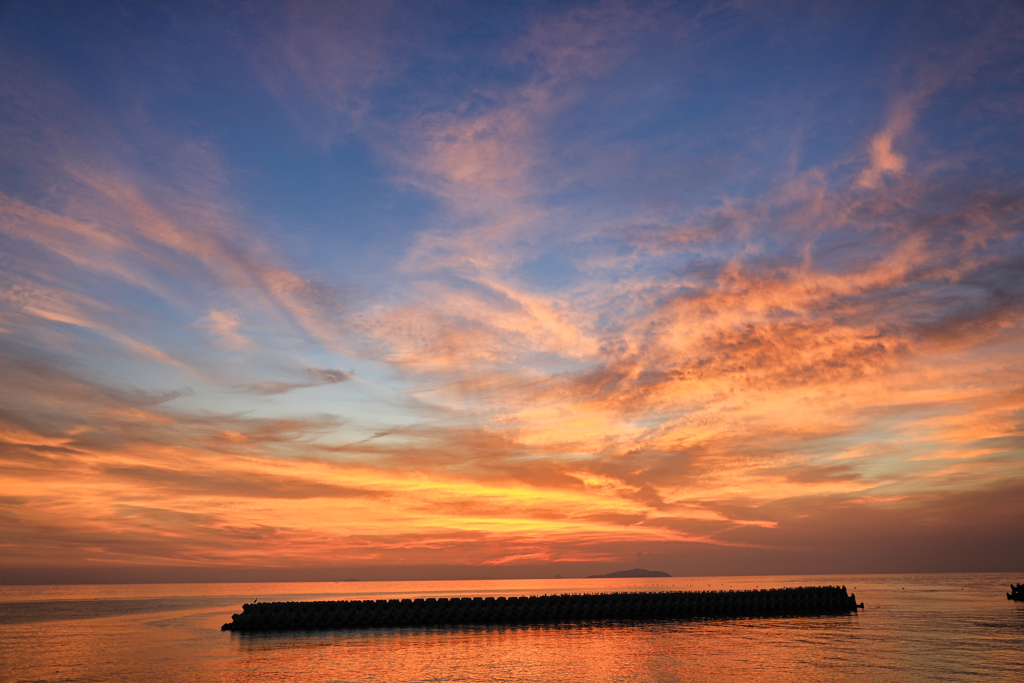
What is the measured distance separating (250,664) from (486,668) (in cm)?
1680

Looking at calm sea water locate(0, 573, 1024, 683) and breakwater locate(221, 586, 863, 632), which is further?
breakwater locate(221, 586, 863, 632)

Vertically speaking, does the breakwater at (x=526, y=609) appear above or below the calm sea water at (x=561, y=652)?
above

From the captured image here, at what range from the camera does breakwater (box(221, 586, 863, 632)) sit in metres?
65.3

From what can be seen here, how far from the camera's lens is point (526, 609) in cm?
7194

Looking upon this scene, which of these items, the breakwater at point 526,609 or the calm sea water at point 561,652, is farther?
the breakwater at point 526,609

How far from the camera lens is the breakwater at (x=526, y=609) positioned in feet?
214

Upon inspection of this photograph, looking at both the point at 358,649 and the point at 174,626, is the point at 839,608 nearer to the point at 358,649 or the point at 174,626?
the point at 358,649

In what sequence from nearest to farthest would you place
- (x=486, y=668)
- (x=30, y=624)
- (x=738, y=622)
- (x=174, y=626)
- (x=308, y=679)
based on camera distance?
(x=308, y=679)
(x=486, y=668)
(x=738, y=622)
(x=174, y=626)
(x=30, y=624)

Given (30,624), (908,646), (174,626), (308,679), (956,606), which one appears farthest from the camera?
(956,606)

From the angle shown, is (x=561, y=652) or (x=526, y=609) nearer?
(x=561, y=652)

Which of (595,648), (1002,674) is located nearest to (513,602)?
(595,648)

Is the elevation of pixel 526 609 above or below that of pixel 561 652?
above

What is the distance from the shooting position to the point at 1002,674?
126 feet

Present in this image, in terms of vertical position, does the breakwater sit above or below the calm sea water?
above
